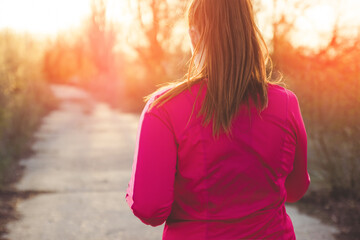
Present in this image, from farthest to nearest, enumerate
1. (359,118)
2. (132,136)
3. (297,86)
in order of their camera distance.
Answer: (132,136) < (297,86) < (359,118)

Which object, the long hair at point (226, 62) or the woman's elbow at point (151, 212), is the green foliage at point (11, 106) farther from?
the long hair at point (226, 62)

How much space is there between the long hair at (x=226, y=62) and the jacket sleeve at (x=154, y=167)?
0.07 m

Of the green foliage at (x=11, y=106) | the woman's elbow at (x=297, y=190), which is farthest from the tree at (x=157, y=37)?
the woman's elbow at (x=297, y=190)

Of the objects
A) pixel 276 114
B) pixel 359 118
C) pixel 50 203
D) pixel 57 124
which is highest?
pixel 276 114

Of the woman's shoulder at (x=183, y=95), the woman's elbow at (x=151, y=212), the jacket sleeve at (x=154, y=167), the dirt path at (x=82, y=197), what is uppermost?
the woman's shoulder at (x=183, y=95)

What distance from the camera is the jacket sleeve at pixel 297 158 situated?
1.26 meters

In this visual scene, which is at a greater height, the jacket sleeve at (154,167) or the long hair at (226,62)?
the long hair at (226,62)

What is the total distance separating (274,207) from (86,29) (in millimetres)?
40407

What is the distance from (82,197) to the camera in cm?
589

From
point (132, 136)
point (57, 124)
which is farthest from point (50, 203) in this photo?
point (57, 124)

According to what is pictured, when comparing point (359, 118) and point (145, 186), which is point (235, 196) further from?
point (359, 118)

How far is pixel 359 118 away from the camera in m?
4.52

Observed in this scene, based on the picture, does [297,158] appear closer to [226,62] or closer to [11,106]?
[226,62]

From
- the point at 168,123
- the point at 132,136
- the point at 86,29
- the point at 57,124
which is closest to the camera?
the point at 168,123
